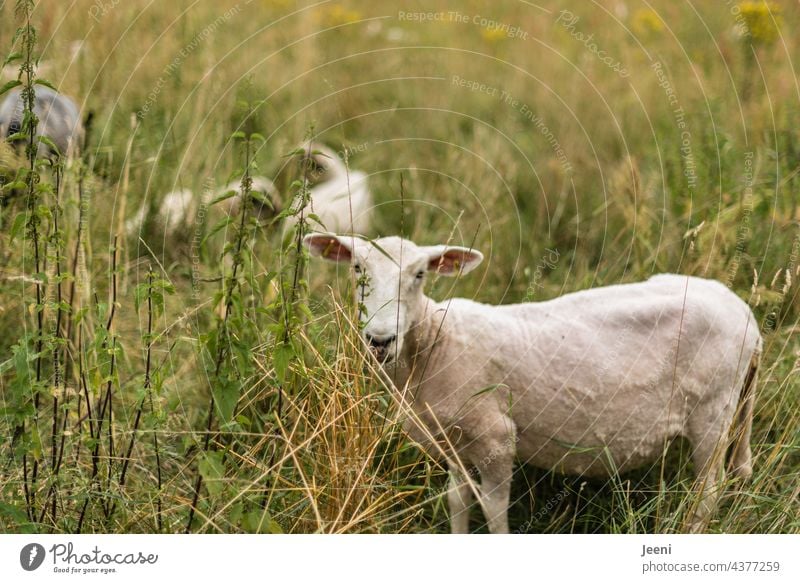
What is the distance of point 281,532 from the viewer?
3.57m

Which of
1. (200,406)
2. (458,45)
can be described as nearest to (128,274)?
(200,406)

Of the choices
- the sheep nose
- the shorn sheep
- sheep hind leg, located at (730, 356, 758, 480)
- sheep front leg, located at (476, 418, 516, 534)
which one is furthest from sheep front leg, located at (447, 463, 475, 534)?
sheep hind leg, located at (730, 356, 758, 480)

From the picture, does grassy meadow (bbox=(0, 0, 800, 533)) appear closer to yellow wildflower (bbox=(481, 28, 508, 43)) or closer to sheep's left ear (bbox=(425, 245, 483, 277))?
yellow wildflower (bbox=(481, 28, 508, 43))

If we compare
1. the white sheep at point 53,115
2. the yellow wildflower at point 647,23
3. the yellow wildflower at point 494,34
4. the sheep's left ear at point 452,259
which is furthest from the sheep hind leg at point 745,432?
the yellow wildflower at point 494,34

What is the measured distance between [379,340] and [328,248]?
2.09 ft

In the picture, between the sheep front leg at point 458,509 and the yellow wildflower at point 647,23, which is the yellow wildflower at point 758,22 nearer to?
the yellow wildflower at point 647,23

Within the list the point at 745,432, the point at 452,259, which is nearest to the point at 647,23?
the point at 745,432

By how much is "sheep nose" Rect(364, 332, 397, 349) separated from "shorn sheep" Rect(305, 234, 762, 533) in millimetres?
286

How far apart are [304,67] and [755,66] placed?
4.19 meters

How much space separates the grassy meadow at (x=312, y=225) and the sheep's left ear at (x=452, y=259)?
16.9 inches

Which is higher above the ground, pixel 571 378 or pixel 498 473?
pixel 571 378

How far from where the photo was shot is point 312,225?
5301 millimetres

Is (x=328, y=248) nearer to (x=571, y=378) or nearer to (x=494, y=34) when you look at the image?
(x=571, y=378)

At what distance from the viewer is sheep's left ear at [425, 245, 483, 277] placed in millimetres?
4160
